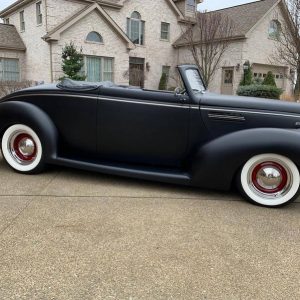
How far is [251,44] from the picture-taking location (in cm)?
2198

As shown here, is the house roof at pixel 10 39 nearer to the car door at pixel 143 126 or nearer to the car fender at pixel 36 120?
the car fender at pixel 36 120

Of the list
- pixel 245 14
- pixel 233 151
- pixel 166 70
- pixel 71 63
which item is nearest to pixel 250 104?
pixel 233 151

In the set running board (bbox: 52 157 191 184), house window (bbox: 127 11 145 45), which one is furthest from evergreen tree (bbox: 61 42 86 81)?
running board (bbox: 52 157 191 184)

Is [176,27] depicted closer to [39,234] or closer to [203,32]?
[203,32]

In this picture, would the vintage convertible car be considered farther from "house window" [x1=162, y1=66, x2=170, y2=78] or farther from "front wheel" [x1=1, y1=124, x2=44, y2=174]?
"house window" [x1=162, y1=66, x2=170, y2=78]

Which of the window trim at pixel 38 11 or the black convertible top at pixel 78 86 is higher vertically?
the window trim at pixel 38 11

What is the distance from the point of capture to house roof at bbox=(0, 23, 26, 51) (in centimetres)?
2094

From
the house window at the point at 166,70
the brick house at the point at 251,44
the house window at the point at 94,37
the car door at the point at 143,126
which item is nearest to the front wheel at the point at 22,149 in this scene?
the car door at the point at 143,126

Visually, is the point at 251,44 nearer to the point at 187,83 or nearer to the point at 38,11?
the point at 38,11

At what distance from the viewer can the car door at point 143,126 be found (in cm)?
399

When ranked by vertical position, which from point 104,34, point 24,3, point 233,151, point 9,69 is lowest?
point 233,151

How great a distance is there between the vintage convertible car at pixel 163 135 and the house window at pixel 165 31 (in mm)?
21865

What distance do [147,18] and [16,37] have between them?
8942mm

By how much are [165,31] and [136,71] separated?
14.7ft
